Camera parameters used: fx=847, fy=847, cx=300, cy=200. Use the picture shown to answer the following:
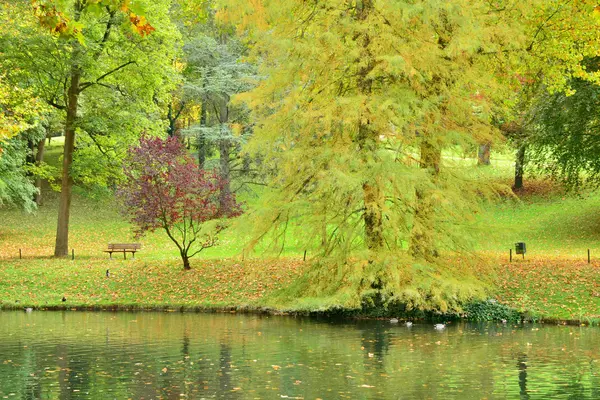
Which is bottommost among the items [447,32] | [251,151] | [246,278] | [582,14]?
[246,278]

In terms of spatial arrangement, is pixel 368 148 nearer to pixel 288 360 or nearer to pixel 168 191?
pixel 288 360

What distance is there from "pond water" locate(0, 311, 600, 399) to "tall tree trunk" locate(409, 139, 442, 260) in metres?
2.10

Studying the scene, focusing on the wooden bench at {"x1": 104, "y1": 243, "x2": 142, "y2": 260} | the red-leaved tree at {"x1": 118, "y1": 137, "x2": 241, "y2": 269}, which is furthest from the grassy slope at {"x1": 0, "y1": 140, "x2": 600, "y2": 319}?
the red-leaved tree at {"x1": 118, "y1": 137, "x2": 241, "y2": 269}

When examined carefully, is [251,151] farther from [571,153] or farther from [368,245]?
[571,153]

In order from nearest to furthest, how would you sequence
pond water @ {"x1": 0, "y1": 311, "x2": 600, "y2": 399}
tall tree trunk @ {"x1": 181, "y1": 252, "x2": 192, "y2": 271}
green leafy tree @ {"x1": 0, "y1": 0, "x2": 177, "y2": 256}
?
pond water @ {"x1": 0, "y1": 311, "x2": 600, "y2": 399}, tall tree trunk @ {"x1": 181, "y1": 252, "x2": 192, "y2": 271}, green leafy tree @ {"x1": 0, "y1": 0, "x2": 177, "y2": 256}

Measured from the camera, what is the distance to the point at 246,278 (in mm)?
27453

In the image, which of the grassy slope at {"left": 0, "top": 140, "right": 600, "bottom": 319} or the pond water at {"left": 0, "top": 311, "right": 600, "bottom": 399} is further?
the grassy slope at {"left": 0, "top": 140, "right": 600, "bottom": 319}

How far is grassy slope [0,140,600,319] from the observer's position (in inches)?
930

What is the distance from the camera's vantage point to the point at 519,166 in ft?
140

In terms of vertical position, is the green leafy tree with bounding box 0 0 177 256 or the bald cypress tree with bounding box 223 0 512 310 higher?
the green leafy tree with bounding box 0 0 177 256

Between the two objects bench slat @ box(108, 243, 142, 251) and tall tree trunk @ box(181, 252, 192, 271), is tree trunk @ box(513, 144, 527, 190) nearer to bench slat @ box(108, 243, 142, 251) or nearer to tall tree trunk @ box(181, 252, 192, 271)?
tall tree trunk @ box(181, 252, 192, 271)

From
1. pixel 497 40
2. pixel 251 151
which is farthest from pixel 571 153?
pixel 251 151

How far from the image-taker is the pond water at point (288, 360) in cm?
1306

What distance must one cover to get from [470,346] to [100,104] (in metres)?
22.2
